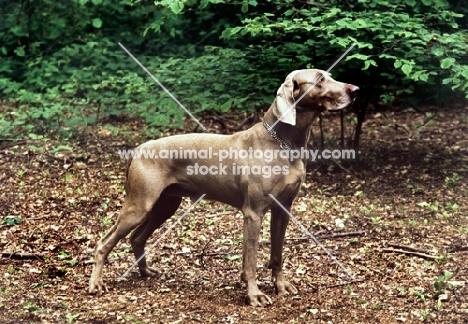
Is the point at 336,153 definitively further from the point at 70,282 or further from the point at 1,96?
the point at 1,96

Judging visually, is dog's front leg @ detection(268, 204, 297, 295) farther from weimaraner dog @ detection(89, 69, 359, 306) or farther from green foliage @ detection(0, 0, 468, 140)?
green foliage @ detection(0, 0, 468, 140)

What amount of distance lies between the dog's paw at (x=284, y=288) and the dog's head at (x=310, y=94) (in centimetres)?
143

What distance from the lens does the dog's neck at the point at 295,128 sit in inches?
227

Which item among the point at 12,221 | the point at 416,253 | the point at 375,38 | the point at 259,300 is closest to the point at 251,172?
the point at 259,300

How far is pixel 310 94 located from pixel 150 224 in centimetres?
199

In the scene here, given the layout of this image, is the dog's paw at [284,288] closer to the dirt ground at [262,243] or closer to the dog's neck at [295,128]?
the dirt ground at [262,243]

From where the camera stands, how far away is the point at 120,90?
12.1m

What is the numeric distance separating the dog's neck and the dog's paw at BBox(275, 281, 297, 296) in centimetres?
119

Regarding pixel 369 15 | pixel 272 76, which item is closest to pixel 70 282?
pixel 272 76

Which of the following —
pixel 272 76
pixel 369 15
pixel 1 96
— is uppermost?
pixel 369 15

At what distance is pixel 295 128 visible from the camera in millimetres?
5809

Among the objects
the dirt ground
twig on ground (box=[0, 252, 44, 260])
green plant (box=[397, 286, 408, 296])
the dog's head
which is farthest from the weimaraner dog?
twig on ground (box=[0, 252, 44, 260])

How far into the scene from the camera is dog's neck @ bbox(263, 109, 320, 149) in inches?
227

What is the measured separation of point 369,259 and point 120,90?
6.49 metres
